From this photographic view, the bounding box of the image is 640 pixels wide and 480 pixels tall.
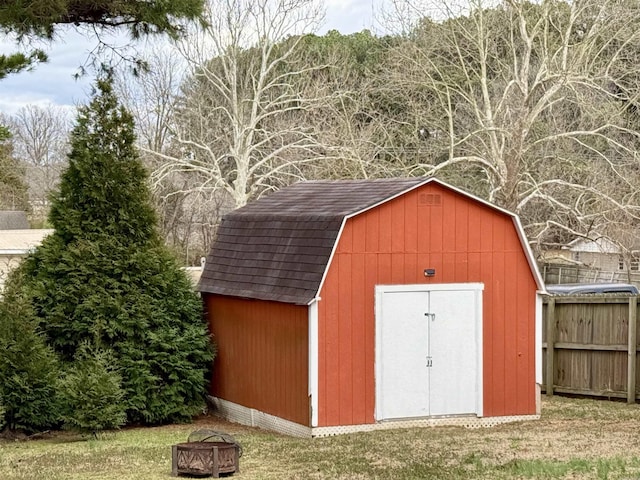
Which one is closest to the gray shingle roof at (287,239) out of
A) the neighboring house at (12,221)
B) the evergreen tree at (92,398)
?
the evergreen tree at (92,398)

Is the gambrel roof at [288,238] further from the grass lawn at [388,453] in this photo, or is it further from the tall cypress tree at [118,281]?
the grass lawn at [388,453]

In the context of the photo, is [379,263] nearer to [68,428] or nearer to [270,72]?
[68,428]

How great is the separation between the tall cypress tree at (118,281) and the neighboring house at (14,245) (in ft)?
24.7

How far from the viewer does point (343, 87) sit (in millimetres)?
36875

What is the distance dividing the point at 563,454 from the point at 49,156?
49.0 meters

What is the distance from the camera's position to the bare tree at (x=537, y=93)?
80.1 ft

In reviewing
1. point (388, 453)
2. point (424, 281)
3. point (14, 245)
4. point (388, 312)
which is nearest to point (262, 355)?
point (388, 312)

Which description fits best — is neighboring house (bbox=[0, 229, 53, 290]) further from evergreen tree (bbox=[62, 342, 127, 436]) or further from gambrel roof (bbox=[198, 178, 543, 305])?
evergreen tree (bbox=[62, 342, 127, 436])

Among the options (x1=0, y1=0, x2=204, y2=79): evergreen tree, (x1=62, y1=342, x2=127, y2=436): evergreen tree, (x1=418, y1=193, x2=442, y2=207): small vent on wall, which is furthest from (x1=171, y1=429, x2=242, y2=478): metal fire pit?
(x1=0, y1=0, x2=204, y2=79): evergreen tree

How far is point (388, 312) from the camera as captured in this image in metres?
14.5

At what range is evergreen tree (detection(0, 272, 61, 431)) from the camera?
49.0ft

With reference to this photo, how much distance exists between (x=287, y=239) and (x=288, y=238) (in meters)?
0.02

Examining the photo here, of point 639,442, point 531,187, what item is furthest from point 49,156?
point 639,442

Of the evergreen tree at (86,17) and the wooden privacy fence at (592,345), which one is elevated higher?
the evergreen tree at (86,17)
